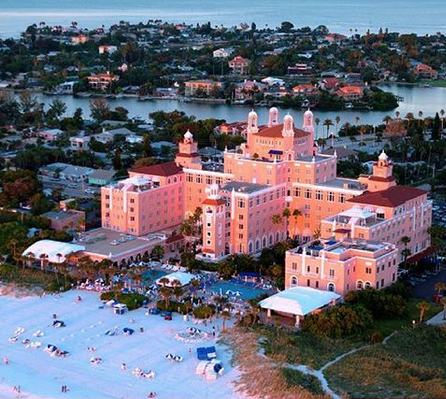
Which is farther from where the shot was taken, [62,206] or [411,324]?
[62,206]

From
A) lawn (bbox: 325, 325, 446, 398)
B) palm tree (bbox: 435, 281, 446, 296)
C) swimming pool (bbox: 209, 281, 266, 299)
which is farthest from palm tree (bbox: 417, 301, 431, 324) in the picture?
swimming pool (bbox: 209, 281, 266, 299)

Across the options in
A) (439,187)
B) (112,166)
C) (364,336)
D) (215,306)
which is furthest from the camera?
(112,166)

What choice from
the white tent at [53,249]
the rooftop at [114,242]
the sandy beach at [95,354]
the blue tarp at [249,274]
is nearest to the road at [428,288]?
the blue tarp at [249,274]

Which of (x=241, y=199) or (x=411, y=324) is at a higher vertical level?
(x=241, y=199)

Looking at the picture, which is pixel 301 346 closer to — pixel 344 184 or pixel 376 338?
pixel 376 338

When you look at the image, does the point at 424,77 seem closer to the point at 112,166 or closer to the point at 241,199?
the point at 112,166

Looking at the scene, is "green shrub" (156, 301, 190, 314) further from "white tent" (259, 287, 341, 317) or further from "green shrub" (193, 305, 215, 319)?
"white tent" (259, 287, 341, 317)

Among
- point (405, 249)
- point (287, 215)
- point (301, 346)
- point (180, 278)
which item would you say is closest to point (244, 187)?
point (287, 215)

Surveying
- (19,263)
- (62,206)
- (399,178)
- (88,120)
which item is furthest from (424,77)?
(19,263)
